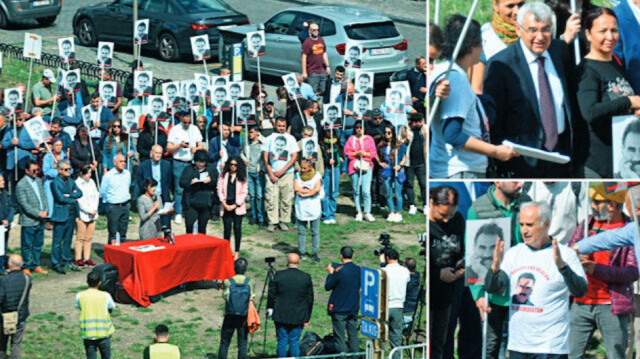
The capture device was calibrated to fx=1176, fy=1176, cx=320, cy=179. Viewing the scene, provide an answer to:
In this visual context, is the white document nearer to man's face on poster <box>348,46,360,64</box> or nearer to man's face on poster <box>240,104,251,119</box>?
man's face on poster <box>240,104,251,119</box>

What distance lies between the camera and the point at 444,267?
7.43 metres

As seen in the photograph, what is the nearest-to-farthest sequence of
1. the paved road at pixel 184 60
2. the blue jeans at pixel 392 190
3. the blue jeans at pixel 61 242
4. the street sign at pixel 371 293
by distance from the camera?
the street sign at pixel 371 293 < the blue jeans at pixel 61 242 < the blue jeans at pixel 392 190 < the paved road at pixel 184 60

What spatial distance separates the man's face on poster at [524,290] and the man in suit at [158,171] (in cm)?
1114

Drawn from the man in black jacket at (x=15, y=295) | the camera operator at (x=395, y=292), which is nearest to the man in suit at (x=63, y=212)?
the man in black jacket at (x=15, y=295)

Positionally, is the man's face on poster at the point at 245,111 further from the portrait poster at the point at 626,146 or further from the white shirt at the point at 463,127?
the portrait poster at the point at 626,146

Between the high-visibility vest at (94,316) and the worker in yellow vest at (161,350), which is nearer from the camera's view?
the worker in yellow vest at (161,350)

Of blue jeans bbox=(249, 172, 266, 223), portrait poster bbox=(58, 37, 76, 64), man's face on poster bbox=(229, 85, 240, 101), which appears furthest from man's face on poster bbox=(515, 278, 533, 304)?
portrait poster bbox=(58, 37, 76, 64)

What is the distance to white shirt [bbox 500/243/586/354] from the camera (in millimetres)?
7328

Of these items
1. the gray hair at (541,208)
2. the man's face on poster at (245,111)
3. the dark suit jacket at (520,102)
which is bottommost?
the man's face on poster at (245,111)

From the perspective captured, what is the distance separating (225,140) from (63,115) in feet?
11.3

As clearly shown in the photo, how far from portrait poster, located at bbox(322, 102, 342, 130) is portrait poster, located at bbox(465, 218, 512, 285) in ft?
39.3

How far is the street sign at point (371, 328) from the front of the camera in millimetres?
10463

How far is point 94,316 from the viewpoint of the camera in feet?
41.4

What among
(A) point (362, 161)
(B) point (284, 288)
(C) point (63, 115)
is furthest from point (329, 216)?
(B) point (284, 288)
